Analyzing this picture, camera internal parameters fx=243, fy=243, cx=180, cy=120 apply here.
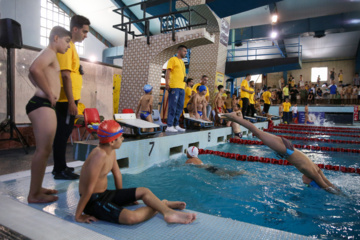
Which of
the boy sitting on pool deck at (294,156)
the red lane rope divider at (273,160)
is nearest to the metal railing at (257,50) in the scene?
the red lane rope divider at (273,160)

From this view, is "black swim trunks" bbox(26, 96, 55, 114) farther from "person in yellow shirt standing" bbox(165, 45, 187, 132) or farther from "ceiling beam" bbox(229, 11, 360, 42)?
"ceiling beam" bbox(229, 11, 360, 42)

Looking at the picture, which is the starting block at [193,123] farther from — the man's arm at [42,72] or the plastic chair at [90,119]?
the man's arm at [42,72]

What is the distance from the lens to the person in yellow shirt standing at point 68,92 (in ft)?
8.10

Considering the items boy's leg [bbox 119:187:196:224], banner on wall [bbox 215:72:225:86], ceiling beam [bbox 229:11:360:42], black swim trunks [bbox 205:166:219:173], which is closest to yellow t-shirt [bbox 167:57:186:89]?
black swim trunks [bbox 205:166:219:173]

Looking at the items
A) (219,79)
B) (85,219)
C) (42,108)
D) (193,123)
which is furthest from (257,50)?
(85,219)

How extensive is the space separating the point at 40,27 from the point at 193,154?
15.1 m

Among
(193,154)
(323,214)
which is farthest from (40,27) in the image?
(323,214)

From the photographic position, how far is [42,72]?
1938mm

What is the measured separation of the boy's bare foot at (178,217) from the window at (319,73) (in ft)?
85.4

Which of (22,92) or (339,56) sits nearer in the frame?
(22,92)

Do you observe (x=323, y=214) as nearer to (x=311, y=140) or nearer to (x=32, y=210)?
(x=32, y=210)

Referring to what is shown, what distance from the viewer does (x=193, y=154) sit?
13.5 ft

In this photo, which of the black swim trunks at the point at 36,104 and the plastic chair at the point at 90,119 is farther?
the plastic chair at the point at 90,119

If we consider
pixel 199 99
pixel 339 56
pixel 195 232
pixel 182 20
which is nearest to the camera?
pixel 195 232
